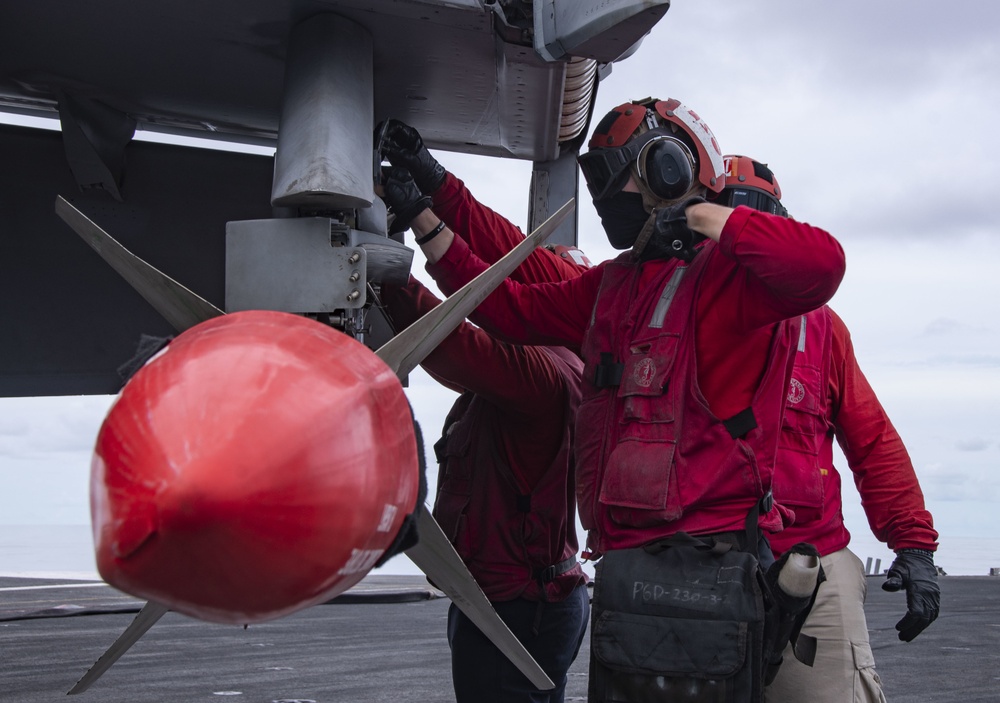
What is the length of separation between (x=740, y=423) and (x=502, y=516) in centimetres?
128

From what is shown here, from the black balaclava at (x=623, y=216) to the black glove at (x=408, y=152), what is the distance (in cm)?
69

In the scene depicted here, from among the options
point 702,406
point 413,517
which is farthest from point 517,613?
point 413,517

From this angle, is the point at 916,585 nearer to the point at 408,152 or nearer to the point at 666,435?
the point at 666,435

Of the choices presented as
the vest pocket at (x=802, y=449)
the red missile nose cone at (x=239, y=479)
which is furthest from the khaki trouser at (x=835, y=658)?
the red missile nose cone at (x=239, y=479)

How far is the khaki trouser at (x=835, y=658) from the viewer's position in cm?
368

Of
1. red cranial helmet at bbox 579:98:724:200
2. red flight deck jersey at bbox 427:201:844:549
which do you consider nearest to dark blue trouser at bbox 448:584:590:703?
red flight deck jersey at bbox 427:201:844:549

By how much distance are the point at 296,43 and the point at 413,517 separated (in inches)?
65.4

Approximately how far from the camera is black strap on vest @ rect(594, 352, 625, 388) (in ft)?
10.6

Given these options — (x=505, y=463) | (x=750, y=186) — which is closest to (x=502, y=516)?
(x=505, y=463)

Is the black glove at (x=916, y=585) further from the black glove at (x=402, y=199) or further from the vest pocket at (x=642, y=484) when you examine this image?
the black glove at (x=402, y=199)

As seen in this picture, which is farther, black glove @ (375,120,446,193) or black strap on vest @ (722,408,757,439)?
black glove @ (375,120,446,193)

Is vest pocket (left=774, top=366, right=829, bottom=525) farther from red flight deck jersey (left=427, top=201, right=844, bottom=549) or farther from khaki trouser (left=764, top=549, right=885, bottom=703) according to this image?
red flight deck jersey (left=427, top=201, right=844, bottom=549)

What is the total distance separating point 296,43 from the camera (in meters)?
3.22

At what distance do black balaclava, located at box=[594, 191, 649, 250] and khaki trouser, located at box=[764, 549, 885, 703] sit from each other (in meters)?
1.50
